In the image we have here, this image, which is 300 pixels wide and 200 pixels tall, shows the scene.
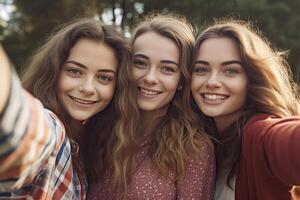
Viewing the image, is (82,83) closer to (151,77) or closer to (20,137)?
(151,77)

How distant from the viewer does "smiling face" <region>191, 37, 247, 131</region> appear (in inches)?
98.6

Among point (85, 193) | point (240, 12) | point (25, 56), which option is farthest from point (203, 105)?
point (25, 56)

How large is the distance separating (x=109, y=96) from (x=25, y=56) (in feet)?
20.9

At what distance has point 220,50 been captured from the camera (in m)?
2.53

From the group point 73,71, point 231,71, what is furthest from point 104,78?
point 231,71

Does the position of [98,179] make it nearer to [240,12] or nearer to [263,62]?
[263,62]

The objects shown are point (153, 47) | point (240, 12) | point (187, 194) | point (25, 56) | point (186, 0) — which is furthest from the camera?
point (25, 56)

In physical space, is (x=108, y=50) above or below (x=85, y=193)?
above

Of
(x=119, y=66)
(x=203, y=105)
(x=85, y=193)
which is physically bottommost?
(x=85, y=193)

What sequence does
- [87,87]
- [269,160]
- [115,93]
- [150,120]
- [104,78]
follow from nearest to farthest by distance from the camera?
[269,160] → [87,87] → [104,78] → [115,93] → [150,120]

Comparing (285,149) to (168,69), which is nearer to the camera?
(285,149)

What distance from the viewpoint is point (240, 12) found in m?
6.55

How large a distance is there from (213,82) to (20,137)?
1828 millimetres

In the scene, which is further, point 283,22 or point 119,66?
point 283,22
